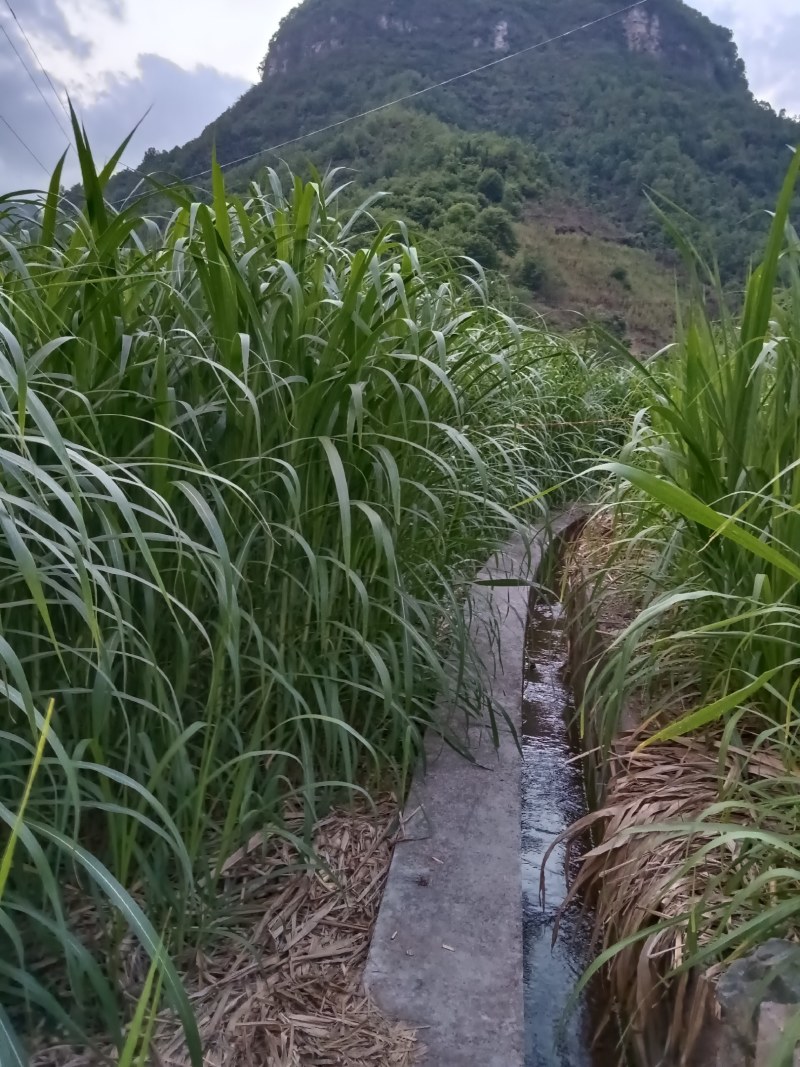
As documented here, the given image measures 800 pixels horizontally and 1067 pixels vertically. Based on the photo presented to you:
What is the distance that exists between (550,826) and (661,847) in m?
0.64

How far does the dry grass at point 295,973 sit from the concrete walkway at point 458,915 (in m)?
0.04

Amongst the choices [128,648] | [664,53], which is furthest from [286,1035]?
[664,53]

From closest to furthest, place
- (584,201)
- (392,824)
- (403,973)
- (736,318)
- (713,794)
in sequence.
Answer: (403,973) < (713,794) < (392,824) < (736,318) < (584,201)

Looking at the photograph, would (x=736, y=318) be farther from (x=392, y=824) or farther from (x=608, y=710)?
(x=392, y=824)

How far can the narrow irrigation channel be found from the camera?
1.14 metres

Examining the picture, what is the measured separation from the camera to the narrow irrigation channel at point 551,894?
1.14 meters

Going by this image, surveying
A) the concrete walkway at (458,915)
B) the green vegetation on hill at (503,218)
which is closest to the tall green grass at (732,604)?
the concrete walkway at (458,915)

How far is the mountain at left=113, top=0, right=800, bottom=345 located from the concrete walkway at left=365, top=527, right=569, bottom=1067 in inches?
83.4

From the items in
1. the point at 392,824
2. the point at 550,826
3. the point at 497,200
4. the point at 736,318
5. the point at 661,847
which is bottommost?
the point at 550,826

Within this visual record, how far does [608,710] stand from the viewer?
4.15ft

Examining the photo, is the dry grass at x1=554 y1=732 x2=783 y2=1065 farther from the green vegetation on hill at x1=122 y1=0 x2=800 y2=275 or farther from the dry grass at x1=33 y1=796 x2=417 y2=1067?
the green vegetation on hill at x1=122 y1=0 x2=800 y2=275

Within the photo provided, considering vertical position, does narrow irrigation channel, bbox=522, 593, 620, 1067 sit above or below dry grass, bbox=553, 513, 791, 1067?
below

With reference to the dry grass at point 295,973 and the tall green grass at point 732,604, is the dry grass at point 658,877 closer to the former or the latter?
the tall green grass at point 732,604

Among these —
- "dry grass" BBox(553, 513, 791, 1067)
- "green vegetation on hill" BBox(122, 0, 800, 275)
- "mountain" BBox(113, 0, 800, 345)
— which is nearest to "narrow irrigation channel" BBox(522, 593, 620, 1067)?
"dry grass" BBox(553, 513, 791, 1067)
